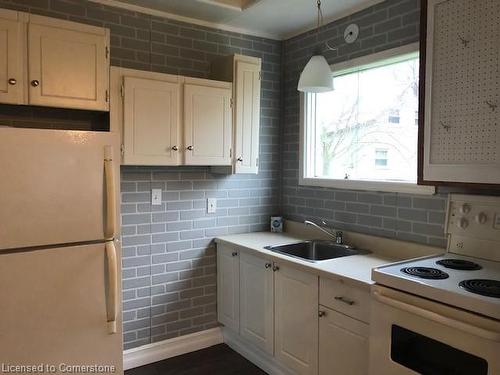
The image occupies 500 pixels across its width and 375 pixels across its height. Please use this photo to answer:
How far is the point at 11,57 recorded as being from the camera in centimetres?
216

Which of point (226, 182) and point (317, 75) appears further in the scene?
point (226, 182)

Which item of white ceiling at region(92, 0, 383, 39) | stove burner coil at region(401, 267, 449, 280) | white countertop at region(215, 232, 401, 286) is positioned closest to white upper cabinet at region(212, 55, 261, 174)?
white ceiling at region(92, 0, 383, 39)

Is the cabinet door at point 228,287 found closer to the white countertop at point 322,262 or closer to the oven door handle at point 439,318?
the white countertop at point 322,262

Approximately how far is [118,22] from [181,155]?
3.18 feet

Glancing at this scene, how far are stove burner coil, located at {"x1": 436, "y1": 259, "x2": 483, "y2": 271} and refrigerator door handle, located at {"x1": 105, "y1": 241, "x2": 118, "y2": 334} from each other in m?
1.61

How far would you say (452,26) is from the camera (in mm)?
1934

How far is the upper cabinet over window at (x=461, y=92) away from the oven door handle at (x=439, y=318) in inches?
25.8

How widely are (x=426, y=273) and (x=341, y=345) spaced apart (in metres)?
0.62

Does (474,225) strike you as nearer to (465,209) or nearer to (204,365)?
(465,209)

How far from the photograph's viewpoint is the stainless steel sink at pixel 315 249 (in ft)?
9.11

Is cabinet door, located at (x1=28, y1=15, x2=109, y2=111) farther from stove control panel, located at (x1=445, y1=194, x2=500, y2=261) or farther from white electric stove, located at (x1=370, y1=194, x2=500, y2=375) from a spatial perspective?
stove control panel, located at (x1=445, y1=194, x2=500, y2=261)

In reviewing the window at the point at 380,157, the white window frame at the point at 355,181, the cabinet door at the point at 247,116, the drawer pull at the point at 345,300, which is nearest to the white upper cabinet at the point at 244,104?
the cabinet door at the point at 247,116

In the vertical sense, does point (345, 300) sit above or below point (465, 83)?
below

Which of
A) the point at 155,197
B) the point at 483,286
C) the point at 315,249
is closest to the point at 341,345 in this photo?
the point at 483,286
